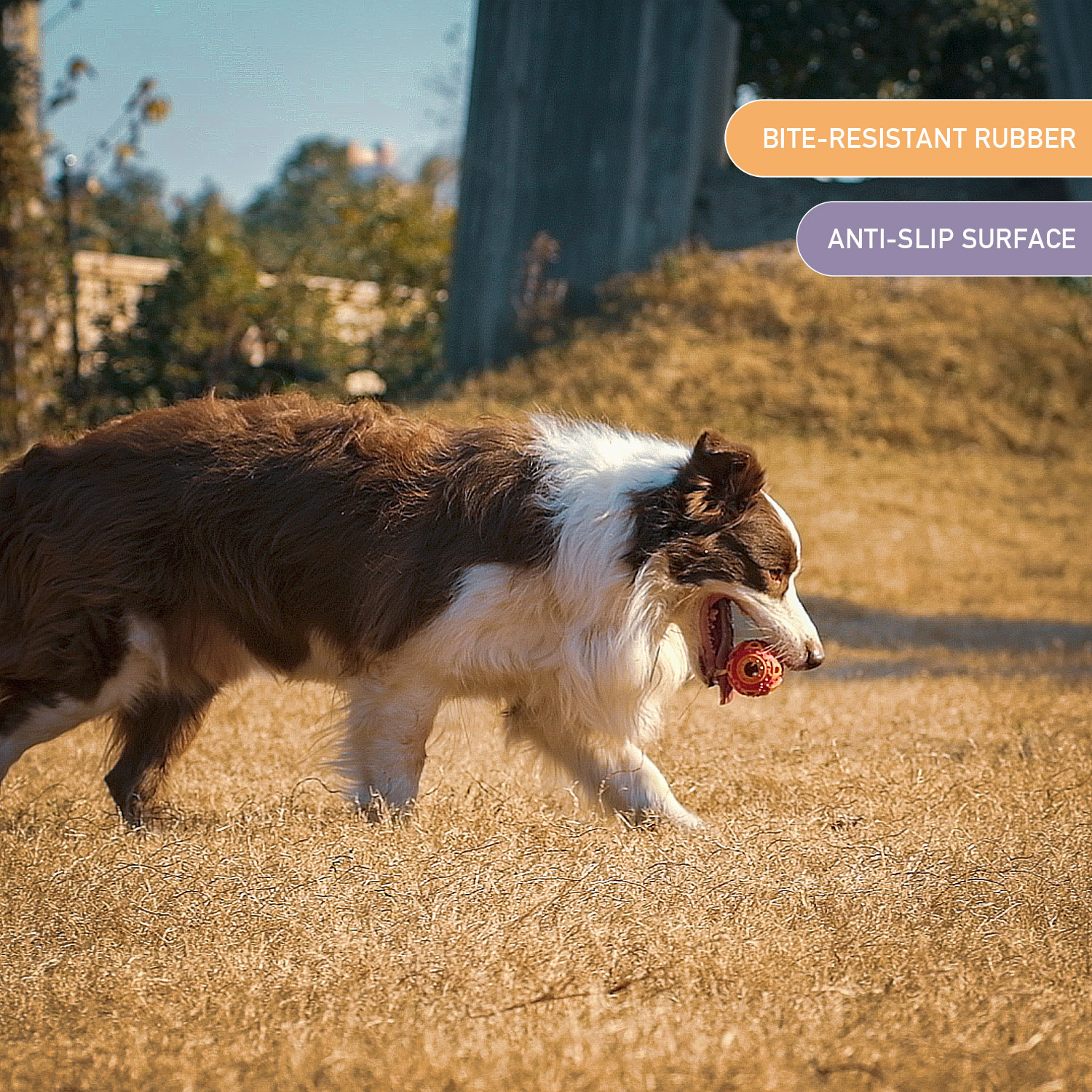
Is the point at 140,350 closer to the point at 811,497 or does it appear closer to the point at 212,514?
the point at 811,497

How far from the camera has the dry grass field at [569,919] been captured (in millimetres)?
3062

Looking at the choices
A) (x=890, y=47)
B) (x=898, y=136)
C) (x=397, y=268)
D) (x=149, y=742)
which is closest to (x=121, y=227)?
(x=397, y=268)

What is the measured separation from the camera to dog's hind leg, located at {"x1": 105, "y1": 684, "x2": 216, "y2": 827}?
5402 millimetres

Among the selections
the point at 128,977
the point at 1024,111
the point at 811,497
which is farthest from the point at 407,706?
the point at 811,497

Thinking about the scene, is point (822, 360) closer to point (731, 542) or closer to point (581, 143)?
point (581, 143)

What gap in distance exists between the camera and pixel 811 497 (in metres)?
14.0

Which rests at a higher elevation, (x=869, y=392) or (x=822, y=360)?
(x=822, y=360)

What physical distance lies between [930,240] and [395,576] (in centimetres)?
811

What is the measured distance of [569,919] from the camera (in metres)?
3.80

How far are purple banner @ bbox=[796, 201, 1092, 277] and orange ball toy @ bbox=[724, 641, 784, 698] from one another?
5.92 meters

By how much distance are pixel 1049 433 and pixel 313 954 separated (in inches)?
551

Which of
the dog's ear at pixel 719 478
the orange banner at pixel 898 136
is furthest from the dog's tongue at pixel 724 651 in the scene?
the orange banner at pixel 898 136

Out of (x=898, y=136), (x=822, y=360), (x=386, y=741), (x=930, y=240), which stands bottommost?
(x=386, y=741)

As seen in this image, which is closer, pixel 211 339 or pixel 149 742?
pixel 149 742
